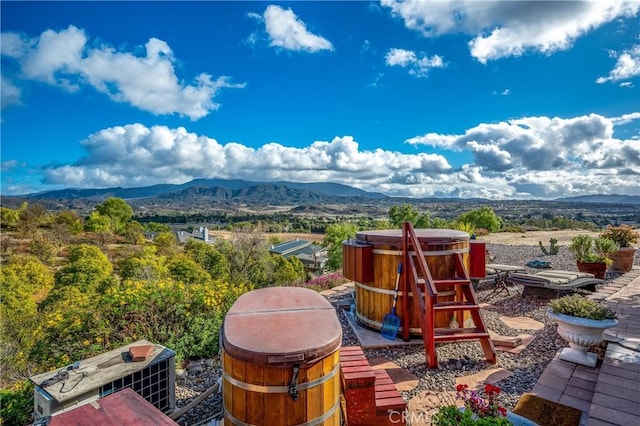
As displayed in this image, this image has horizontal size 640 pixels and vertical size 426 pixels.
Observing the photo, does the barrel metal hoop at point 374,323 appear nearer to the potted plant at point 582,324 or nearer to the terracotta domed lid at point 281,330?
the potted plant at point 582,324

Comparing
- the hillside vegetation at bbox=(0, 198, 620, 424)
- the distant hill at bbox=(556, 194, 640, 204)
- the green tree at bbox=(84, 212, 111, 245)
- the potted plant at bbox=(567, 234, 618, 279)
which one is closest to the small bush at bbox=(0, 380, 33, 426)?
the hillside vegetation at bbox=(0, 198, 620, 424)

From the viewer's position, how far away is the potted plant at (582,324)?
372 centimetres

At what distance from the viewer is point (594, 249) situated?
919cm

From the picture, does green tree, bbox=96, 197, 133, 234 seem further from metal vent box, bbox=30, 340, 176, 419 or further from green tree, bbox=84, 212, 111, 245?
metal vent box, bbox=30, 340, 176, 419

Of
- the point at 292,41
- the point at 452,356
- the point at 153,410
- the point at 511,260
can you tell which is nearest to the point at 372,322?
the point at 452,356

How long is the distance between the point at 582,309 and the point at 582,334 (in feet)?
0.93

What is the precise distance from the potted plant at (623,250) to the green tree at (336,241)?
10849 millimetres

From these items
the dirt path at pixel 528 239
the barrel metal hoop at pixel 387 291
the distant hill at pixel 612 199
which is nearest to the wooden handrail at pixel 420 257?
the barrel metal hoop at pixel 387 291

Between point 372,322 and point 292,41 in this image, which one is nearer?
point 372,322

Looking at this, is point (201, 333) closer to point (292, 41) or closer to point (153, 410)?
point (153, 410)

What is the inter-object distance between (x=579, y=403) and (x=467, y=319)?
2.54 m

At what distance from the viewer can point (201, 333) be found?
477cm

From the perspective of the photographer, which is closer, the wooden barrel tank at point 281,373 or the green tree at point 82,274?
the wooden barrel tank at point 281,373

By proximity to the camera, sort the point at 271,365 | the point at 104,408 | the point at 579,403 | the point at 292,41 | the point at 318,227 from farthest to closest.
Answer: the point at 318,227 → the point at 292,41 → the point at 579,403 → the point at 271,365 → the point at 104,408
